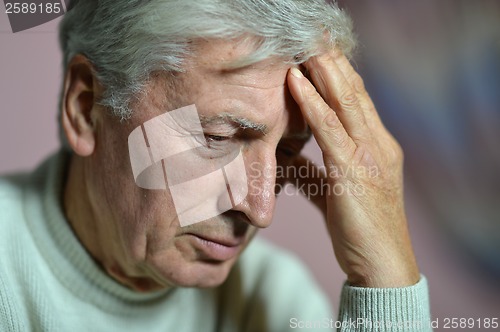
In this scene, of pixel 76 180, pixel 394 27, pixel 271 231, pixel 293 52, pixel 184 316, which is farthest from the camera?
pixel 271 231

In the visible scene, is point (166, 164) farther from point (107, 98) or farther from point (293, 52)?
point (293, 52)

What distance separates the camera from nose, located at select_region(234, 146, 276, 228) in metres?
0.96

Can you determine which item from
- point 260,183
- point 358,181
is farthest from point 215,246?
point 358,181

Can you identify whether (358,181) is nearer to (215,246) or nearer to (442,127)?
(215,246)

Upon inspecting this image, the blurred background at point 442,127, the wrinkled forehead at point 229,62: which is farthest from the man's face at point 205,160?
the blurred background at point 442,127

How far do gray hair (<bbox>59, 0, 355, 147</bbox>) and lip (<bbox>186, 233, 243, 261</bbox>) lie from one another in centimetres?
25

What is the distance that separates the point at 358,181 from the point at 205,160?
0.28m

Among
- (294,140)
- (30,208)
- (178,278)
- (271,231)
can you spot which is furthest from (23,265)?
(271,231)

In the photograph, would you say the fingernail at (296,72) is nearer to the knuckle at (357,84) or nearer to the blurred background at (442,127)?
the knuckle at (357,84)

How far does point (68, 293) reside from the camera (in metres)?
1.15

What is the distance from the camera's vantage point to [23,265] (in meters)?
1.11

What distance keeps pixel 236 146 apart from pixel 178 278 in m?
0.26

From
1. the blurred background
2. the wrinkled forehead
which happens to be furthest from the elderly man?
the blurred background

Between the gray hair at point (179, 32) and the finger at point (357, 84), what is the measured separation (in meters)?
0.03
